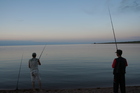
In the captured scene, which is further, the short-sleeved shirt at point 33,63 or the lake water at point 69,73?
the lake water at point 69,73

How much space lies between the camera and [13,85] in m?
10.4

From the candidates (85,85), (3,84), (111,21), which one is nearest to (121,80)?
(111,21)

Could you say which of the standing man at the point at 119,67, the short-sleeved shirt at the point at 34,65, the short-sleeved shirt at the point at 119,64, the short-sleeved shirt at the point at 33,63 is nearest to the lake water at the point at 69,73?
the short-sleeved shirt at the point at 34,65

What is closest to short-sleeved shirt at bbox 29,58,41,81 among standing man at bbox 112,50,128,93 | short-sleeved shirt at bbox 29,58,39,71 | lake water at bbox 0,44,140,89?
short-sleeved shirt at bbox 29,58,39,71

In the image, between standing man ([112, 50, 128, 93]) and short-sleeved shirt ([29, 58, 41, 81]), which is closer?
standing man ([112, 50, 128, 93])

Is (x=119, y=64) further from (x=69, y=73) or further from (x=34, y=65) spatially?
(x=69, y=73)

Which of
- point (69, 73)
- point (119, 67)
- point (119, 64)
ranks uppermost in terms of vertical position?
point (69, 73)

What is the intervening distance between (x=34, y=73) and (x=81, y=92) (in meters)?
2.60

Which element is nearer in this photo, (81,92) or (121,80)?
(121,80)

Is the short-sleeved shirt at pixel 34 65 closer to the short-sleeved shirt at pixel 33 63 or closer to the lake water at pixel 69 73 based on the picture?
the short-sleeved shirt at pixel 33 63

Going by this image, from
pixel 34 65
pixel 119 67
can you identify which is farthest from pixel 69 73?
pixel 119 67

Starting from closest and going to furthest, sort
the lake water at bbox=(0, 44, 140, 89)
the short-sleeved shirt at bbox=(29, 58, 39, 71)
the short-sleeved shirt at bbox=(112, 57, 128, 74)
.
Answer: the short-sleeved shirt at bbox=(112, 57, 128, 74) < the short-sleeved shirt at bbox=(29, 58, 39, 71) < the lake water at bbox=(0, 44, 140, 89)

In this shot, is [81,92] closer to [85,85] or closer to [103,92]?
[103,92]

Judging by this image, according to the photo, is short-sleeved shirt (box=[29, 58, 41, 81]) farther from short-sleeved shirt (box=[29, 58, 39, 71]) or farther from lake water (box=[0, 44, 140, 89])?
lake water (box=[0, 44, 140, 89])
